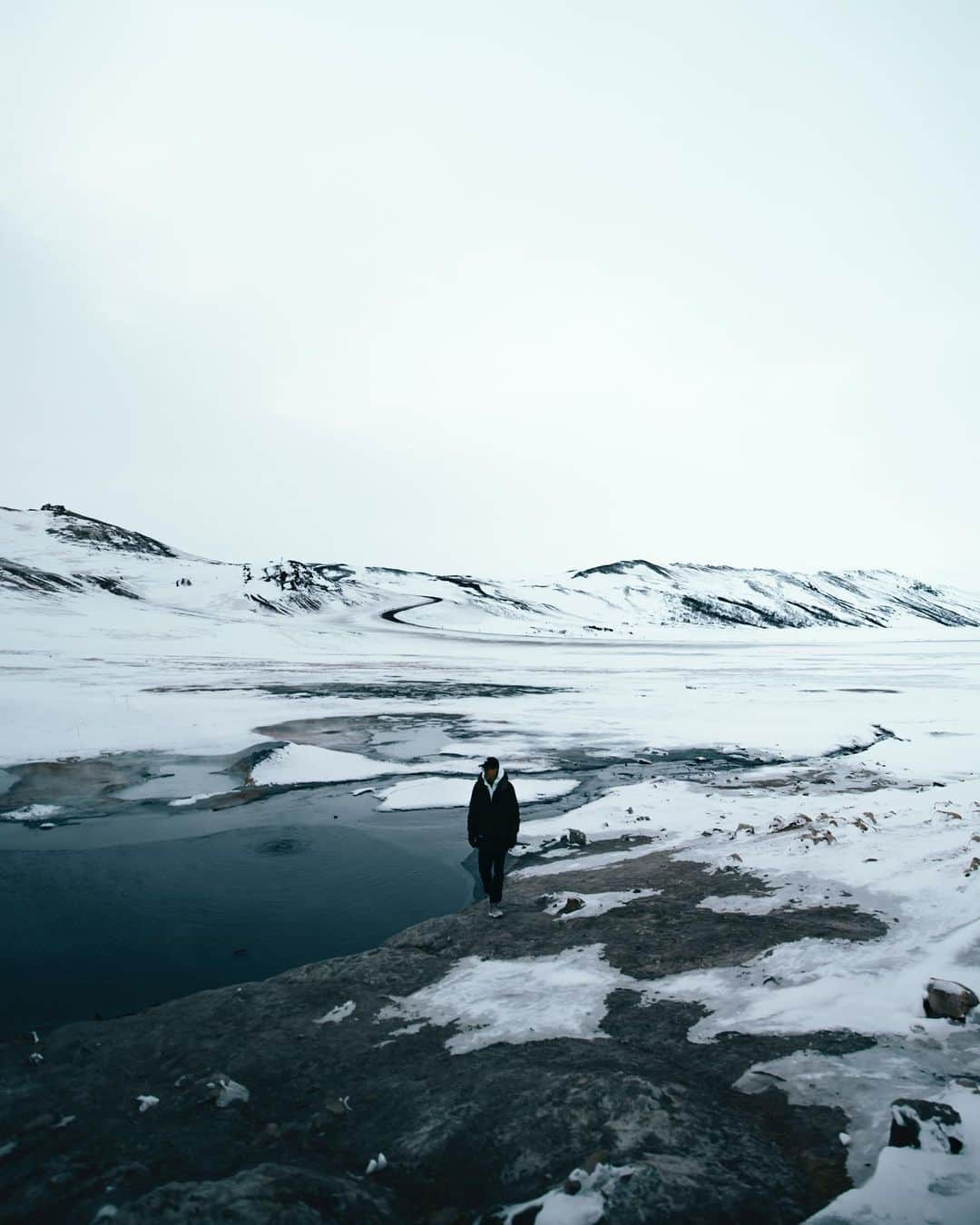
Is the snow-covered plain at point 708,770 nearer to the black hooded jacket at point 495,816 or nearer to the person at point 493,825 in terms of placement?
the person at point 493,825

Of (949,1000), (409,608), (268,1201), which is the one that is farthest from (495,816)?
(409,608)

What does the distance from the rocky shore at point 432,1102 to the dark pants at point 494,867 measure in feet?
3.80

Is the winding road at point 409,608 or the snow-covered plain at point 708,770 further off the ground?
the winding road at point 409,608

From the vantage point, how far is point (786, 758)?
616 inches

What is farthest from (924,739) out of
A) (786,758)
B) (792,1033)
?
(792,1033)

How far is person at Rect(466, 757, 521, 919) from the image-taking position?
7.68m

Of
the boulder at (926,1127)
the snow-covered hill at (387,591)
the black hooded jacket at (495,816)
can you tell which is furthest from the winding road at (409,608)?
the boulder at (926,1127)

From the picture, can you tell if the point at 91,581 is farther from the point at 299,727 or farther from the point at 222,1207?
the point at 222,1207

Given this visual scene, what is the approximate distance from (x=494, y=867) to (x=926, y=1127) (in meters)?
4.78

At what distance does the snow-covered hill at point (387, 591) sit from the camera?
6581cm

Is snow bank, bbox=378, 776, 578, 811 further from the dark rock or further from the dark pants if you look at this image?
the dark rock

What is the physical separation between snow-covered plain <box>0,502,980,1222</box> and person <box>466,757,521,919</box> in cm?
117

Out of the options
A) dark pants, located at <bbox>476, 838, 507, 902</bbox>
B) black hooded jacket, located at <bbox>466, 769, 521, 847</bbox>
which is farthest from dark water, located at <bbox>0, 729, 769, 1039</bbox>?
black hooded jacket, located at <bbox>466, 769, 521, 847</bbox>

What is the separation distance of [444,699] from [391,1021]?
1980 centimetres
